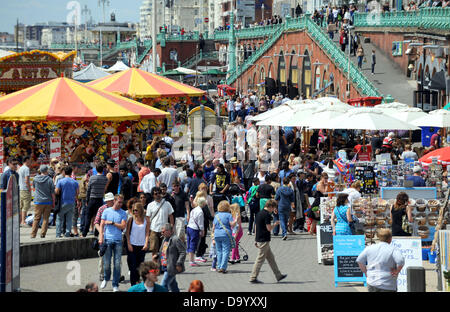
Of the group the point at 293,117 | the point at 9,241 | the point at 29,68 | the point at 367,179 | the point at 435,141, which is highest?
the point at 29,68

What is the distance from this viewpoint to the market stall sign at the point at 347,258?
42.8 ft

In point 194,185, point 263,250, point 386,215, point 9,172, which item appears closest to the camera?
point 263,250

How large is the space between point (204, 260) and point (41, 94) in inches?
291

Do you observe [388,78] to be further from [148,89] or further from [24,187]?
[24,187]

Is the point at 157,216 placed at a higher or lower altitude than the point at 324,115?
lower

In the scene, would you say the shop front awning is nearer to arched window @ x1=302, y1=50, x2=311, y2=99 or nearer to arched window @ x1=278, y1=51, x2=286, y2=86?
arched window @ x1=302, y1=50, x2=311, y2=99

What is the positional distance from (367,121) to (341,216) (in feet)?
23.0

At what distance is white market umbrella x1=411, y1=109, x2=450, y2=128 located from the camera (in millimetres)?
22219

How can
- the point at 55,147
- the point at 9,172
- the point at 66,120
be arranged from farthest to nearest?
1. the point at 55,147
2. the point at 66,120
3. the point at 9,172

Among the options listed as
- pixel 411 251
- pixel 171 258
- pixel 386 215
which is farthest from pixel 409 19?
pixel 171 258

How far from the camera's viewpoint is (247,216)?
64.1ft

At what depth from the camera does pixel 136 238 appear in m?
12.6
